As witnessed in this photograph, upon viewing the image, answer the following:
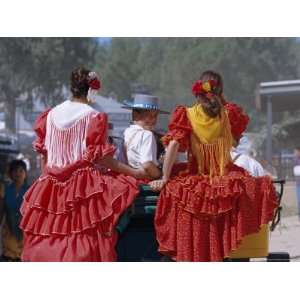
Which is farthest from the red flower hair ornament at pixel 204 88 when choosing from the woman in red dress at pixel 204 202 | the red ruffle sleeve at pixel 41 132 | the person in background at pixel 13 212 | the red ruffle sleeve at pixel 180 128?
the person in background at pixel 13 212

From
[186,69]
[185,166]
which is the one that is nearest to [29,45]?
[186,69]

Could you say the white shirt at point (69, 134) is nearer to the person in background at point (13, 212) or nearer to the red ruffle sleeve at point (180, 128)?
the red ruffle sleeve at point (180, 128)

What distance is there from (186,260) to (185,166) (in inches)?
24.0

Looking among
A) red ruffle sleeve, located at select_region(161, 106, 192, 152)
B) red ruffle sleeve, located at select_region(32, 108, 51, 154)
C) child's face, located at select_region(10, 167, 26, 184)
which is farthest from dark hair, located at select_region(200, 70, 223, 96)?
child's face, located at select_region(10, 167, 26, 184)

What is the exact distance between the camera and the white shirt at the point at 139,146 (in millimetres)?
4988

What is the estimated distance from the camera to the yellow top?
4.87 metres

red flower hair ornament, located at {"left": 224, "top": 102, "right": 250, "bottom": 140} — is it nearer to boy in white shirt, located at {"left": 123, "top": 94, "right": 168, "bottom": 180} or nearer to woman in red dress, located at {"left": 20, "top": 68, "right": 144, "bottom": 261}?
boy in white shirt, located at {"left": 123, "top": 94, "right": 168, "bottom": 180}

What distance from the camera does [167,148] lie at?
15.9 ft

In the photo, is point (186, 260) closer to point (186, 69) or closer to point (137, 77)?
point (186, 69)

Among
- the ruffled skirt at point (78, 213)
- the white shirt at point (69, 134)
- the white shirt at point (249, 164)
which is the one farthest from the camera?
the white shirt at point (249, 164)

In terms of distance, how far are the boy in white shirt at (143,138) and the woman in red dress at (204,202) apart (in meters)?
0.15

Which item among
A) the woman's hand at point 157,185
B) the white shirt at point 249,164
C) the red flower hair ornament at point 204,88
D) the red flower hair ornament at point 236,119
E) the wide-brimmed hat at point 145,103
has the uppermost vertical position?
the red flower hair ornament at point 204,88

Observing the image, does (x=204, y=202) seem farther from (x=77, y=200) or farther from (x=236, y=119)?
(x=77, y=200)

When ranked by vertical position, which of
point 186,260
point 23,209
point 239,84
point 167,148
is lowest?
point 186,260
